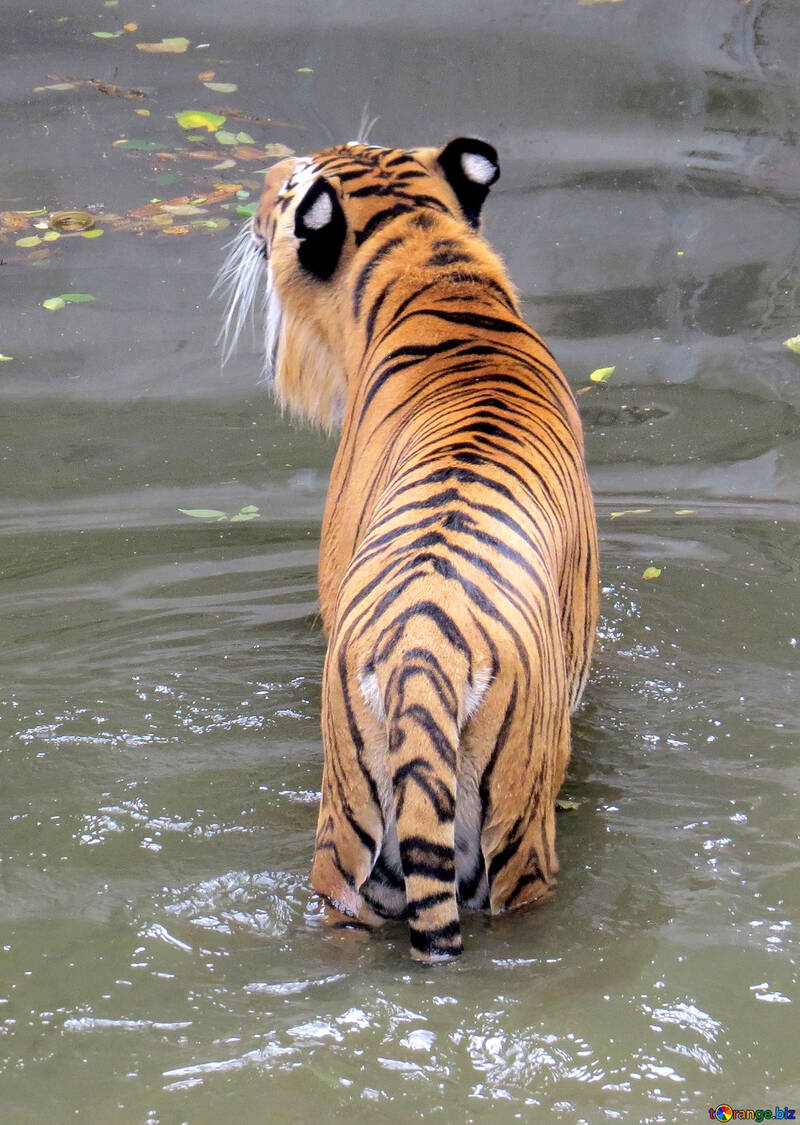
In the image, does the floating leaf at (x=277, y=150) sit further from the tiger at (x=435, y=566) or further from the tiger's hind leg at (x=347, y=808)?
the tiger's hind leg at (x=347, y=808)

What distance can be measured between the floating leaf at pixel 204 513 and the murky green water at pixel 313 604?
57 mm

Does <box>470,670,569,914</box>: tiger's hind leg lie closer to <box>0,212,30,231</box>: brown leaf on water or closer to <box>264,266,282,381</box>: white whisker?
<box>264,266,282,381</box>: white whisker

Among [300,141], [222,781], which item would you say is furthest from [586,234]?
[222,781]

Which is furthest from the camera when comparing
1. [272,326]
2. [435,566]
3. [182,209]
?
[182,209]

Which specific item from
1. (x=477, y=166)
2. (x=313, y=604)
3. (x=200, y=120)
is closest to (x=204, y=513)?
(x=313, y=604)

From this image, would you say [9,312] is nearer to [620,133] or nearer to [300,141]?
[300,141]

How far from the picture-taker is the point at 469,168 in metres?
3.64

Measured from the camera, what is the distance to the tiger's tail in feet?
7.27

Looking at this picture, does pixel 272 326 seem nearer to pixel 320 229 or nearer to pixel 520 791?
pixel 320 229

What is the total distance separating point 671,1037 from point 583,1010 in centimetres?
16

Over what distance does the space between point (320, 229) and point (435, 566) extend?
4.63 feet

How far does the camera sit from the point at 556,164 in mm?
7352

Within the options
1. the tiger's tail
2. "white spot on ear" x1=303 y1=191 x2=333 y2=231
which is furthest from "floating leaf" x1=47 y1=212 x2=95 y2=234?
the tiger's tail

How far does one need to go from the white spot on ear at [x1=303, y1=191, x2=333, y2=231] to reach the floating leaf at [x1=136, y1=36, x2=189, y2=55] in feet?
16.7
